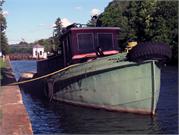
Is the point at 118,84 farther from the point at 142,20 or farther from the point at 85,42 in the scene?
the point at 142,20

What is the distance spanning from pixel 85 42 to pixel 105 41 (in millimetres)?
856

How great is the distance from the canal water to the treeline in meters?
35.6

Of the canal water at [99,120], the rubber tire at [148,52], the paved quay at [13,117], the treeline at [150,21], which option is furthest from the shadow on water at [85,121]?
the treeline at [150,21]

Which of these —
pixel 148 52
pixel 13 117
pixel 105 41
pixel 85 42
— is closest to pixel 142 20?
pixel 105 41

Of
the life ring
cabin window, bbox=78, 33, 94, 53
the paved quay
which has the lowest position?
the paved quay

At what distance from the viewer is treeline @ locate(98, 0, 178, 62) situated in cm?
5750

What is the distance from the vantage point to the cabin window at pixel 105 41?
18366 millimetres

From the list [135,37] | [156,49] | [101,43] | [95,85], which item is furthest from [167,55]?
[135,37]

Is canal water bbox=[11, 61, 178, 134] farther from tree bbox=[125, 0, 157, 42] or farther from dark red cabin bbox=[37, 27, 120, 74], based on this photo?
tree bbox=[125, 0, 157, 42]

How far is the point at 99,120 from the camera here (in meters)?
14.7

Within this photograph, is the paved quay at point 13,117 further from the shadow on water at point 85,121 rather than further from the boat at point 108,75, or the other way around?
the boat at point 108,75

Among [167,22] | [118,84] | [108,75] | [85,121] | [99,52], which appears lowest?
[85,121]

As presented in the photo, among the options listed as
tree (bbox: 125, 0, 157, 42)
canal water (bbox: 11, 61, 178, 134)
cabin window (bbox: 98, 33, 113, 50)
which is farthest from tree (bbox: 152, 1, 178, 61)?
canal water (bbox: 11, 61, 178, 134)

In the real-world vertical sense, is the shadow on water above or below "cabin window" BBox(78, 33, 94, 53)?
below
